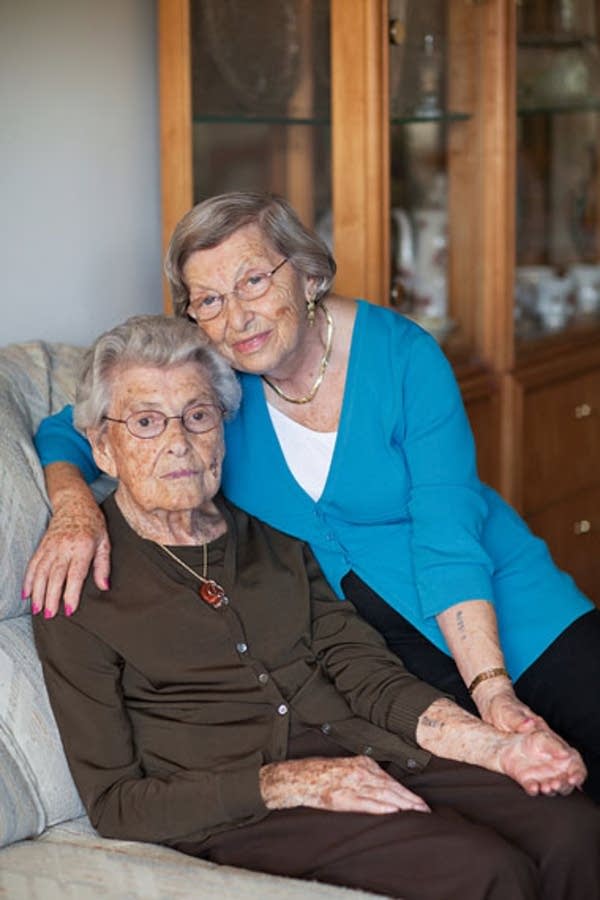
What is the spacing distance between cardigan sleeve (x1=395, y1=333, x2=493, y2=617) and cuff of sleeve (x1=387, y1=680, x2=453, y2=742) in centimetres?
14

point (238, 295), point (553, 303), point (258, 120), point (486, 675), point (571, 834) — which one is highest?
point (258, 120)

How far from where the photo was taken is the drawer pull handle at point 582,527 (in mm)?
3535

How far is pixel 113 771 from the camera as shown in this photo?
1.77 meters

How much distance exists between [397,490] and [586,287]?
5.64ft

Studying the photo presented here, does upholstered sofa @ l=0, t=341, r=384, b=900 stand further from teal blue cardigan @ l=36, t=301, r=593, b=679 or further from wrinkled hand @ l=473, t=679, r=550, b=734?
wrinkled hand @ l=473, t=679, r=550, b=734

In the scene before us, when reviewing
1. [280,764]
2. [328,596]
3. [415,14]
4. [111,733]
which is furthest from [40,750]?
[415,14]

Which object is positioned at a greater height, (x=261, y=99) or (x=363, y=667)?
(x=261, y=99)

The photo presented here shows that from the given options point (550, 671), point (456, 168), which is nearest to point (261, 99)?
point (456, 168)

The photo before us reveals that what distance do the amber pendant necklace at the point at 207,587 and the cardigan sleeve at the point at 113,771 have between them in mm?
152

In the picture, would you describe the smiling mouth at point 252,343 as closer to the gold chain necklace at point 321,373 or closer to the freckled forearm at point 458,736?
the gold chain necklace at point 321,373

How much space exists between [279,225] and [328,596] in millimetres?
528

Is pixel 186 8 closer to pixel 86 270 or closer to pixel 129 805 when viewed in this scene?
pixel 86 270

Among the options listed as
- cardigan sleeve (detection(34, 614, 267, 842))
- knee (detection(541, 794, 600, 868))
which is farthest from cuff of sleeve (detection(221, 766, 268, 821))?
knee (detection(541, 794, 600, 868))

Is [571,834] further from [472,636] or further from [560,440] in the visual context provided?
[560,440]
